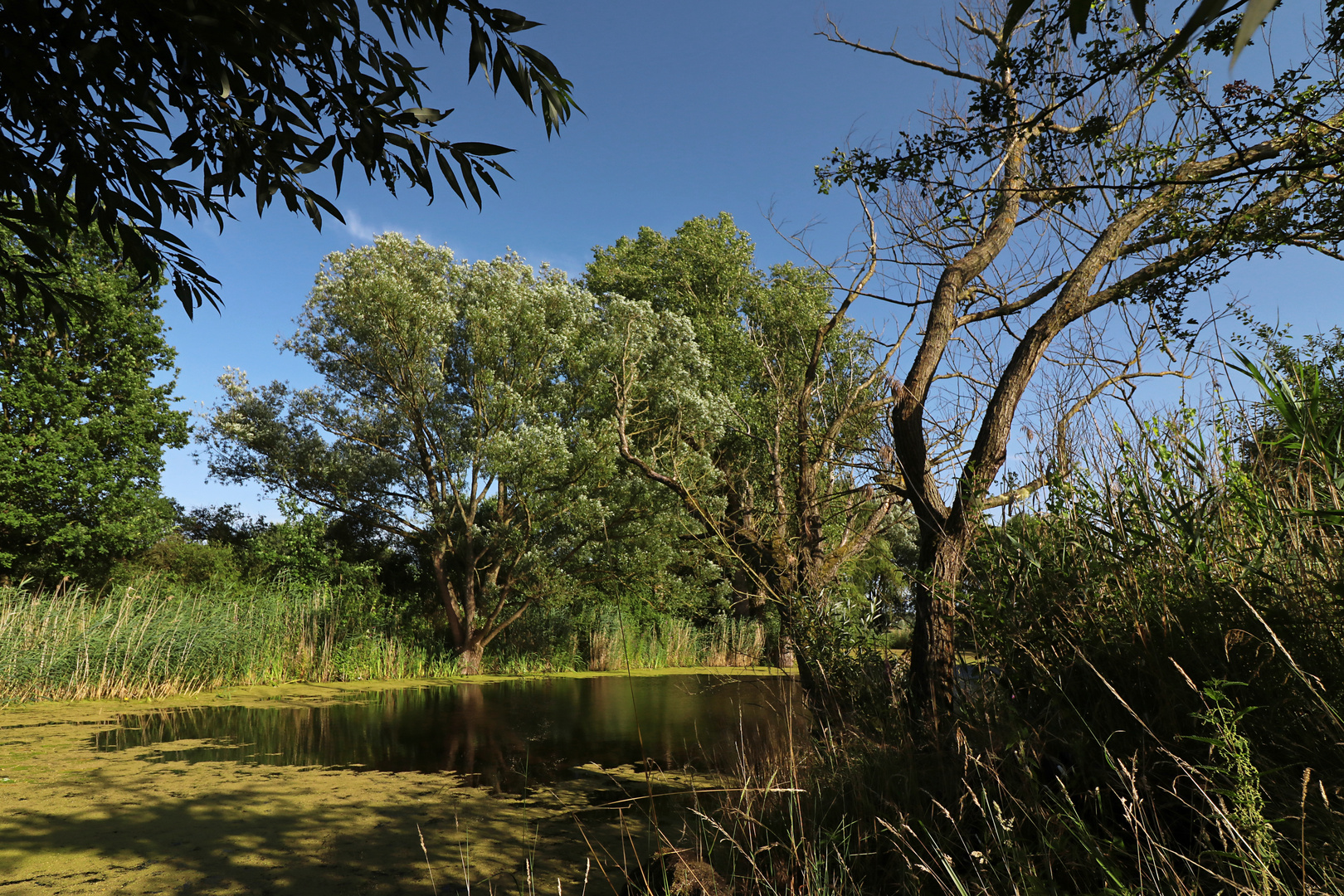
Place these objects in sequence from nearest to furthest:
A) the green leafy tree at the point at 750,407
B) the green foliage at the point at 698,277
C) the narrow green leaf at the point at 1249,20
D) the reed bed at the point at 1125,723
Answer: the narrow green leaf at the point at 1249,20, the reed bed at the point at 1125,723, the green leafy tree at the point at 750,407, the green foliage at the point at 698,277

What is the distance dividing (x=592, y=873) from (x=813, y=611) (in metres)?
2.30

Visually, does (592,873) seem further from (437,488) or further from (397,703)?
(437,488)

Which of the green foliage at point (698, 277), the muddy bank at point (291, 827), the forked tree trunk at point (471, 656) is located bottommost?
the muddy bank at point (291, 827)

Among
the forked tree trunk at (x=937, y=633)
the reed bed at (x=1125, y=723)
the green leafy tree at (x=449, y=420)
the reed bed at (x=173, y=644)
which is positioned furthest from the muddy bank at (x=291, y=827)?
the green leafy tree at (x=449, y=420)

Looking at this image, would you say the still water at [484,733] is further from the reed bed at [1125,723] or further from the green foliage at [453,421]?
the green foliage at [453,421]

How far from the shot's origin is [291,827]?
4.45 metres

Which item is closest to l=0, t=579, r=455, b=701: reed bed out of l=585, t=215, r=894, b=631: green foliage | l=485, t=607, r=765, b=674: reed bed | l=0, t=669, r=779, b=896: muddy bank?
l=485, t=607, r=765, b=674: reed bed

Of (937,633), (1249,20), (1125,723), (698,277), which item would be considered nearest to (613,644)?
(698,277)

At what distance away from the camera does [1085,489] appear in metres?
3.57

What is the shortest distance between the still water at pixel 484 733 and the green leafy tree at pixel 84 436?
25.5ft

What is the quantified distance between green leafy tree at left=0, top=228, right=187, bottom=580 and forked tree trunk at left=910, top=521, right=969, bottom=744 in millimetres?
14704

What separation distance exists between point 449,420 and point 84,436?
727 cm

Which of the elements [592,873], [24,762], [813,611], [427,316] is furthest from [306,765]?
[427,316]

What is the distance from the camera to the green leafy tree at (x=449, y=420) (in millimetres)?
14148
